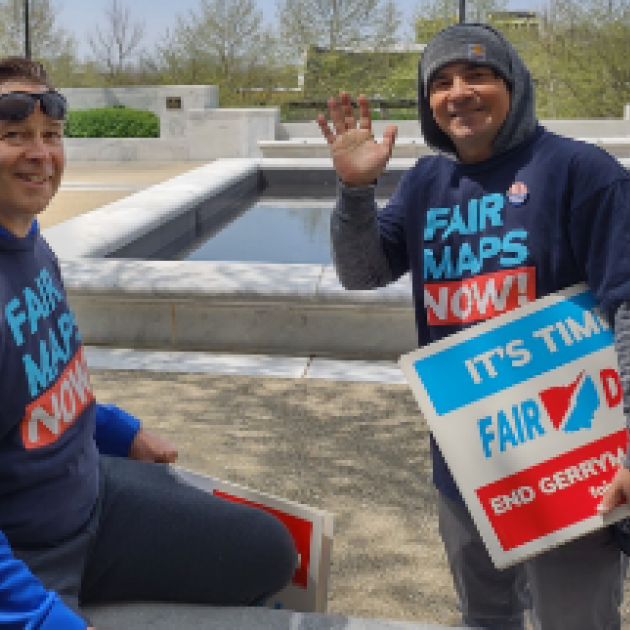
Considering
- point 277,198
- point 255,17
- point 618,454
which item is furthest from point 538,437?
point 255,17

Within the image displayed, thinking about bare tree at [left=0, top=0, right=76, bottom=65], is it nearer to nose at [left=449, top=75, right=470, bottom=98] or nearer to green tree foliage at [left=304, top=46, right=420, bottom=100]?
green tree foliage at [left=304, top=46, right=420, bottom=100]

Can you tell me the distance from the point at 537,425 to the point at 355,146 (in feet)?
2.73

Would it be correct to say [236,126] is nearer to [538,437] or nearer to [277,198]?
[277,198]

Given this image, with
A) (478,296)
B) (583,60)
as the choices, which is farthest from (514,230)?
(583,60)

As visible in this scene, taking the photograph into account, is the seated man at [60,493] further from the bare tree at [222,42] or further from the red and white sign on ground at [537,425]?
the bare tree at [222,42]

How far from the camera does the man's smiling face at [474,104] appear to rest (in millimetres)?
1884

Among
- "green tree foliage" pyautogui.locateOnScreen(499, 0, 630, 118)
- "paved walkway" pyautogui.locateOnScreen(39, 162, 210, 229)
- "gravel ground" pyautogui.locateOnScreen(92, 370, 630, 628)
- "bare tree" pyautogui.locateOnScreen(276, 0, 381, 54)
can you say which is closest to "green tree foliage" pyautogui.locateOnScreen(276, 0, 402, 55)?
"bare tree" pyautogui.locateOnScreen(276, 0, 381, 54)

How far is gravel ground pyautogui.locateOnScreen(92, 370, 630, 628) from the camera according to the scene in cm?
293

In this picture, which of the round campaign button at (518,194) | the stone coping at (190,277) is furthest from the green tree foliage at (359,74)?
the round campaign button at (518,194)

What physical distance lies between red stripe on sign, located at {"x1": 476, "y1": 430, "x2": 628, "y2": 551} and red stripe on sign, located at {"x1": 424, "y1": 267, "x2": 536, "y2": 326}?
14.2 inches

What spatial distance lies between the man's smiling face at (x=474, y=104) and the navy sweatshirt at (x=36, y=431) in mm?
994

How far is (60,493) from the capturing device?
1724 millimetres

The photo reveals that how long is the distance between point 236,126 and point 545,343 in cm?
1962

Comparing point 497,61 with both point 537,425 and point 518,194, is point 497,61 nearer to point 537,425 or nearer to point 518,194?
point 518,194
